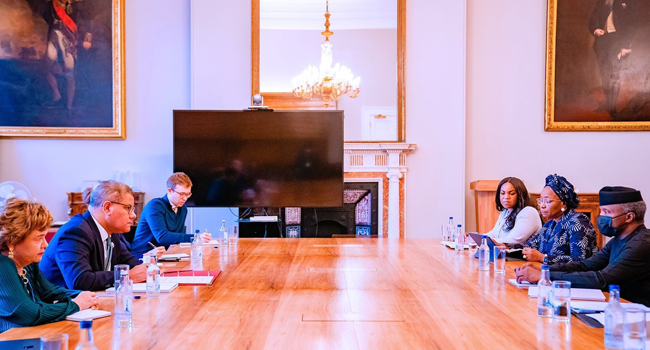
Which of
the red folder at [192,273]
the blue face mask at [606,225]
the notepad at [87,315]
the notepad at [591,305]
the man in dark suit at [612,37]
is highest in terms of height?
the man in dark suit at [612,37]

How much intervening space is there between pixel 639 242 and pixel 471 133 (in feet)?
12.5

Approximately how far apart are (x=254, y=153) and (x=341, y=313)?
12.1 feet

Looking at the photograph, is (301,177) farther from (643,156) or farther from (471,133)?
(643,156)

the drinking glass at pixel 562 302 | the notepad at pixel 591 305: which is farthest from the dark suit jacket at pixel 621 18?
the drinking glass at pixel 562 302

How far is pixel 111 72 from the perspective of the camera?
6.49m

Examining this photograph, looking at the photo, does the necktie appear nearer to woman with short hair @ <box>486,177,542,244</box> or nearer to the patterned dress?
the patterned dress

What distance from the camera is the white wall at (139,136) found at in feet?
21.4

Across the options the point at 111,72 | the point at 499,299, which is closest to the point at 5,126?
the point at 111,72

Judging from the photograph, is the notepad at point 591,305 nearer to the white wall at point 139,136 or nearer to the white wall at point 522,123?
the white wall at point 522,123

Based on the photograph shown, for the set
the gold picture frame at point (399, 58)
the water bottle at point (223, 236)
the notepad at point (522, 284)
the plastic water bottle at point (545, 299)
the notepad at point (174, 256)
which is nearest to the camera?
the plastic water bottle at point (545, 299)

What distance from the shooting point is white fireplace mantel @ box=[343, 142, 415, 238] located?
252 inches

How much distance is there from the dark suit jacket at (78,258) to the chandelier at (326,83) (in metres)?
3.73

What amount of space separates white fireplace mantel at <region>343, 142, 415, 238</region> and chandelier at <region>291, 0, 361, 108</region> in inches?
23.4

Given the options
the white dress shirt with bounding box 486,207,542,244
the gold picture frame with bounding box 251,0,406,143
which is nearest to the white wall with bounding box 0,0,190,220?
the gold picture frame with bounding box 251,0,406,143
